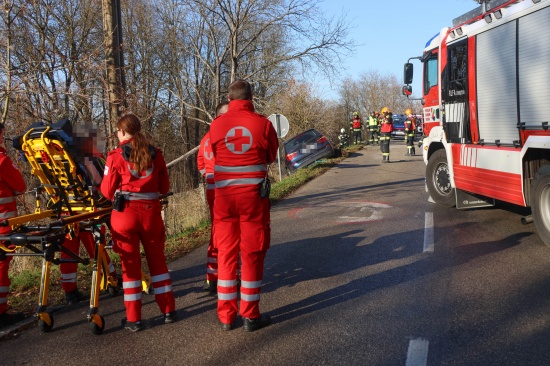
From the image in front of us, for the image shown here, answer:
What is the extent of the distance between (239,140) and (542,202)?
454cm

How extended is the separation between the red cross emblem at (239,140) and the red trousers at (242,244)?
39 centimetres

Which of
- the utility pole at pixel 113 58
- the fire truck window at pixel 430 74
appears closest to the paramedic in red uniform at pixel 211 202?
the utility pole at pixel 113 58

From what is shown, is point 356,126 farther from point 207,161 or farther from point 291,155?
point 207,161

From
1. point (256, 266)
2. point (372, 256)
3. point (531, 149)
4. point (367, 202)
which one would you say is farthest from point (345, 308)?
point (367, 202)

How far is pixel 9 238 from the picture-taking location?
4410mm

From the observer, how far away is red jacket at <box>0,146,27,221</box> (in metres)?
5.05

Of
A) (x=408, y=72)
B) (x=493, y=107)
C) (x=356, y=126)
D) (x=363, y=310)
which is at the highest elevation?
(x=408, y=72)

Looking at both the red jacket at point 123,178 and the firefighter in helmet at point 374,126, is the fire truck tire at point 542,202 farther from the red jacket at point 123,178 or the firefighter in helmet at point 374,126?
the firefighter in helmet at point 374,126

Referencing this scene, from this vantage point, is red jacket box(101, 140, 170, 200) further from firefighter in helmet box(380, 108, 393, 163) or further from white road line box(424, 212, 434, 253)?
firefighter in helmet box(380, 108, 393, 163)

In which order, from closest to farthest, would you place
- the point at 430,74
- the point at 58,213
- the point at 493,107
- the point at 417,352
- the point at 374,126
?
the point at 417,352
the point at 58,213
the point at 493,107
the point at 430,74
the point at 374,126

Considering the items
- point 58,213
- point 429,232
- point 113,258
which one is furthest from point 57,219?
point 429,232

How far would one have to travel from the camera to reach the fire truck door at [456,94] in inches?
344

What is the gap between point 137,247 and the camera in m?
4.75

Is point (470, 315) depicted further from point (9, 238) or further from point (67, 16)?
point (67, 16)
